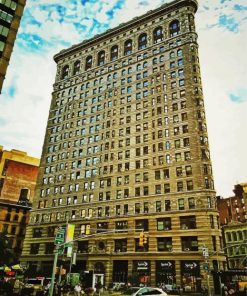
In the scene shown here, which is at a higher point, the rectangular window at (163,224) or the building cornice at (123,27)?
the building cornice at (123,27)

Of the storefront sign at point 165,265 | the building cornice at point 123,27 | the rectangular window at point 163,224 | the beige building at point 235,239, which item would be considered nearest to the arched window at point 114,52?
the building cornice at point 123,27

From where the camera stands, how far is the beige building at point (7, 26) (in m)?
41.8

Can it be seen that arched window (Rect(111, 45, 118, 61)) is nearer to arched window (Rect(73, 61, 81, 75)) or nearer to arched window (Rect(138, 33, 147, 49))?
arched window (Rect(138, 33, 147, 49))

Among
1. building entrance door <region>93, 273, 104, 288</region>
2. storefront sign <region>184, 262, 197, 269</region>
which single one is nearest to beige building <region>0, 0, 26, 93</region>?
building entrance door <region>93, 273, 104, 288</region>

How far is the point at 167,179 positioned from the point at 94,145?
21053mm

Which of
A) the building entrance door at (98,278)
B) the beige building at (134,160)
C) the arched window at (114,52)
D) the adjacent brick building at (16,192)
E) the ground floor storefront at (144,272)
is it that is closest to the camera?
the ground floor storefront at (144,272)

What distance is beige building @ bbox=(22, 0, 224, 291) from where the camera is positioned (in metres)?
50.0

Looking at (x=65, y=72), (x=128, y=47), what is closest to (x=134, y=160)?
(x=128, y=47)

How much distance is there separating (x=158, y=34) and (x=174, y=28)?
4.31m

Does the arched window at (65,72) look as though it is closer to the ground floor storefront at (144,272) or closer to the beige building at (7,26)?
the beige building at (7,26)

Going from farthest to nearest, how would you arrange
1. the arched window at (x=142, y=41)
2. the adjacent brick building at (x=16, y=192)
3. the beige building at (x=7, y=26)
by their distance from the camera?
the adjacent brick building at (x=16, y=192) → the arched window at (x=142, y=41) → the beige building at (x=7, y=26)

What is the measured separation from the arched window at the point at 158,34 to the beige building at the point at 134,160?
103mm

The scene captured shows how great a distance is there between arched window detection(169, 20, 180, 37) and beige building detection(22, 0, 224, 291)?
32 centimetres

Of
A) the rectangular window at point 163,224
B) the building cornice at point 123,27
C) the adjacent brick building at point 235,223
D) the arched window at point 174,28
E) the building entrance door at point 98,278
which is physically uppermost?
the building cornice at point 123,27
